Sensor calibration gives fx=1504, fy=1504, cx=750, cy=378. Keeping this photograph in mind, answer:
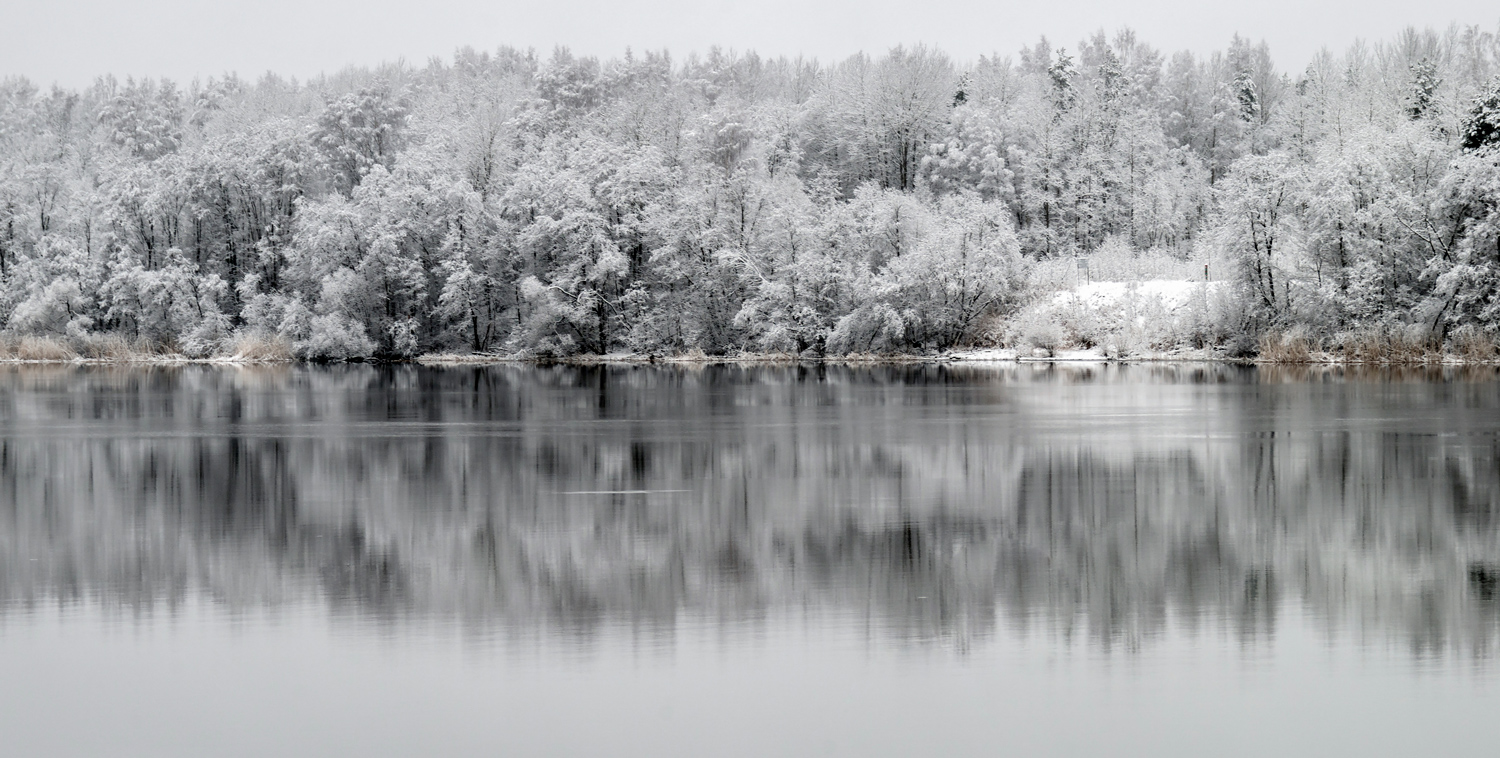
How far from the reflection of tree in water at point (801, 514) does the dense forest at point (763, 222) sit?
80.5ft

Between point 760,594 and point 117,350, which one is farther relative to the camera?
point 117,350

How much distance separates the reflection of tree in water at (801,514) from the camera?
13.7 meters

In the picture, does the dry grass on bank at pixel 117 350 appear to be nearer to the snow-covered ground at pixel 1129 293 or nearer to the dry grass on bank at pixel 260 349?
the dry grass on bank at pixel 260 349

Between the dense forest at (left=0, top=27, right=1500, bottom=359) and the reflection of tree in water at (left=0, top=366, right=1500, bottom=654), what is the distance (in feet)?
80.5

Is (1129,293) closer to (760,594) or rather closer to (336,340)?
(336,340)

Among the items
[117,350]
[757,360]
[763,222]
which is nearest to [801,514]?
[757,360]

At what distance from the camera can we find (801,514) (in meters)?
19.0

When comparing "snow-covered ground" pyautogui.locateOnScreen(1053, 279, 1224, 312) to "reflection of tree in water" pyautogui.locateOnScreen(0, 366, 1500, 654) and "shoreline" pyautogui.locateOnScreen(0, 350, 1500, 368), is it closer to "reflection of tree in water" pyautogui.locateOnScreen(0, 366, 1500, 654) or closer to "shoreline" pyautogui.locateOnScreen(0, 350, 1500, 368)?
"shoreline" pyautogui.locateOnScreen(0, 350, 1500, 368)

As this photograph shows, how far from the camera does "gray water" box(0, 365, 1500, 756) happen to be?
33.3ft

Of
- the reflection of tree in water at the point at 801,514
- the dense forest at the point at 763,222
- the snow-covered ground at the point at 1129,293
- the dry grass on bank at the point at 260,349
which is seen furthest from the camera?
the dry grass on bank at the point at 260,349

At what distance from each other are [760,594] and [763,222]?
63.7 m

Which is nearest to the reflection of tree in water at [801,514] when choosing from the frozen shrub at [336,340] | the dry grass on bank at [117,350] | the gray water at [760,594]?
the gray water at [760,594]

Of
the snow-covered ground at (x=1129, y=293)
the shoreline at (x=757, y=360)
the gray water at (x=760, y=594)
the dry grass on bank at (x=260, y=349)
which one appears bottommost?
the gray water at (x=760, y=594)

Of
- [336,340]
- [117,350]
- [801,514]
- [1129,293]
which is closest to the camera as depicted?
[801,514]
